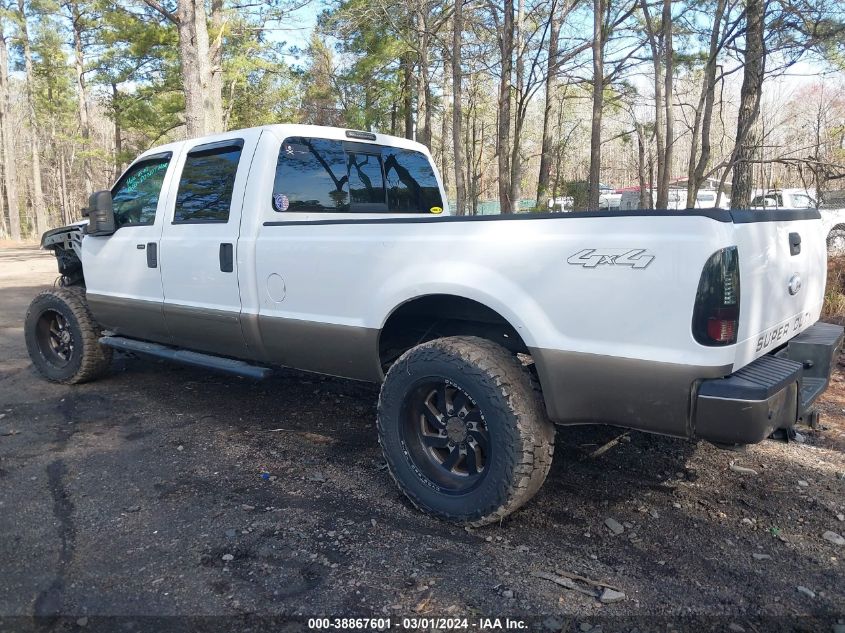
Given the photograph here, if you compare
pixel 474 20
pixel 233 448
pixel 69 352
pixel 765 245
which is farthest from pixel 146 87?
pixel 765 245

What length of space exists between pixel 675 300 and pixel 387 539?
5.37 feet

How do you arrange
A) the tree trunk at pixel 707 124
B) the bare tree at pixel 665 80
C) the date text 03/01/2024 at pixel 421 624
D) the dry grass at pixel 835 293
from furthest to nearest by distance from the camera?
the bare tree at pixel 665 80 → the tree trunk at pixel 707 124 → the dry grass at pixel 835 293 → the date text 03/01/2024 at pixel 421 624

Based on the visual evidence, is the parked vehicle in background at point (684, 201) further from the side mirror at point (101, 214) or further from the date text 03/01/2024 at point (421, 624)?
the date text 03/01/2024 at point (421, 624)

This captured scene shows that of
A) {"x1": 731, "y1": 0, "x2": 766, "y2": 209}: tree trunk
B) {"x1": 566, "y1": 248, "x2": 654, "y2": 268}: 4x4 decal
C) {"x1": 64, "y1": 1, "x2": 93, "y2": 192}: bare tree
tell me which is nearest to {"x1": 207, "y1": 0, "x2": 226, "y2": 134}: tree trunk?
{"x1": 731, "y1": 0, "x2": 766, "y2": 209}: tree trunk

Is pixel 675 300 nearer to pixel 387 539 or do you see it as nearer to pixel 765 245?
pixel 765 245

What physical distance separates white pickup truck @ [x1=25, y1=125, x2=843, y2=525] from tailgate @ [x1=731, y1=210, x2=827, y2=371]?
16mm

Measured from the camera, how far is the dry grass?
6.37 metres

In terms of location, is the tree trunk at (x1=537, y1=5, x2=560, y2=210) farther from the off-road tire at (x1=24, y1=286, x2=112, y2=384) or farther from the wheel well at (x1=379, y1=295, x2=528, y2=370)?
the wheel well at (x1=379, y1=295, x2=528, y2=370)

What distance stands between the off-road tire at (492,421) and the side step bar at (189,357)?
50.4 inches

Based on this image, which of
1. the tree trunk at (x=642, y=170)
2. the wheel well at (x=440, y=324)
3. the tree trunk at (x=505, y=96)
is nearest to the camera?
the wheel well at (x=440, y=324)

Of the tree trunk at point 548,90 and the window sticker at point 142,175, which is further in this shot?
the tree trunk at point 548,90

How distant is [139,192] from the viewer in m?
4.98

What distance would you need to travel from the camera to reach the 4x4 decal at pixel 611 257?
95.6 inches

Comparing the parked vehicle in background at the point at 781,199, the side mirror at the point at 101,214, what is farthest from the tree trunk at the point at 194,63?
the parked vehicle in background at the point at 781,199
